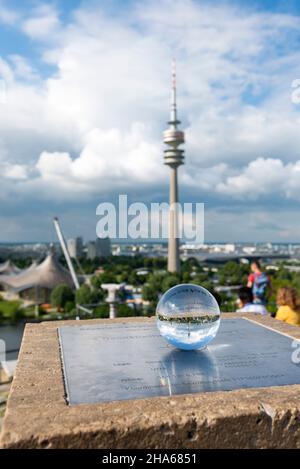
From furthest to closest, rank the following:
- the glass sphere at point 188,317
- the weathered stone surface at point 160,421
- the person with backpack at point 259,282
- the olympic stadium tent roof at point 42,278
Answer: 1. the olympic stadium tent roof at point 42,278
2. the person with backpack at point 259,282
3. the glass sphere at point 188,317
4. the weathered stone surface at point 160,421

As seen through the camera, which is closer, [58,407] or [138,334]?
[58,407]

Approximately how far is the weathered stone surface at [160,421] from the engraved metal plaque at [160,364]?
0.35 ft

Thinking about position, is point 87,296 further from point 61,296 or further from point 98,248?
point 98,248

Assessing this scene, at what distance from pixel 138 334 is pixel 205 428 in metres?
1.53

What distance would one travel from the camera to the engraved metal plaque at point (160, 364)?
243 cm

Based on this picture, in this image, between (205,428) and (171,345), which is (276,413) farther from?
(171,345)

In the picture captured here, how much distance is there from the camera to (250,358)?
2.95m

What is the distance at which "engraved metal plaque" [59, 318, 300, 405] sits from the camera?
7.97 feet

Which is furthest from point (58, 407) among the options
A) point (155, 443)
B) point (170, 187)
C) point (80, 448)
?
point (170, 187)

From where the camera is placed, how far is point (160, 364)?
2.81 meters

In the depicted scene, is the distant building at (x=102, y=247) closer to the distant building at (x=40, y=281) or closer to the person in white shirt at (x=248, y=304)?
the distant building at (x=40, y=281)

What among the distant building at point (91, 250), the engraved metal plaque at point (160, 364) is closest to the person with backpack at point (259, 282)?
the engraved metal plaque at point (160, 364)

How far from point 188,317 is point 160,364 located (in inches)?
13.1

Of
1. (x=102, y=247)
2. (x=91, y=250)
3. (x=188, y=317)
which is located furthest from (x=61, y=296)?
(x=188, y=317)
